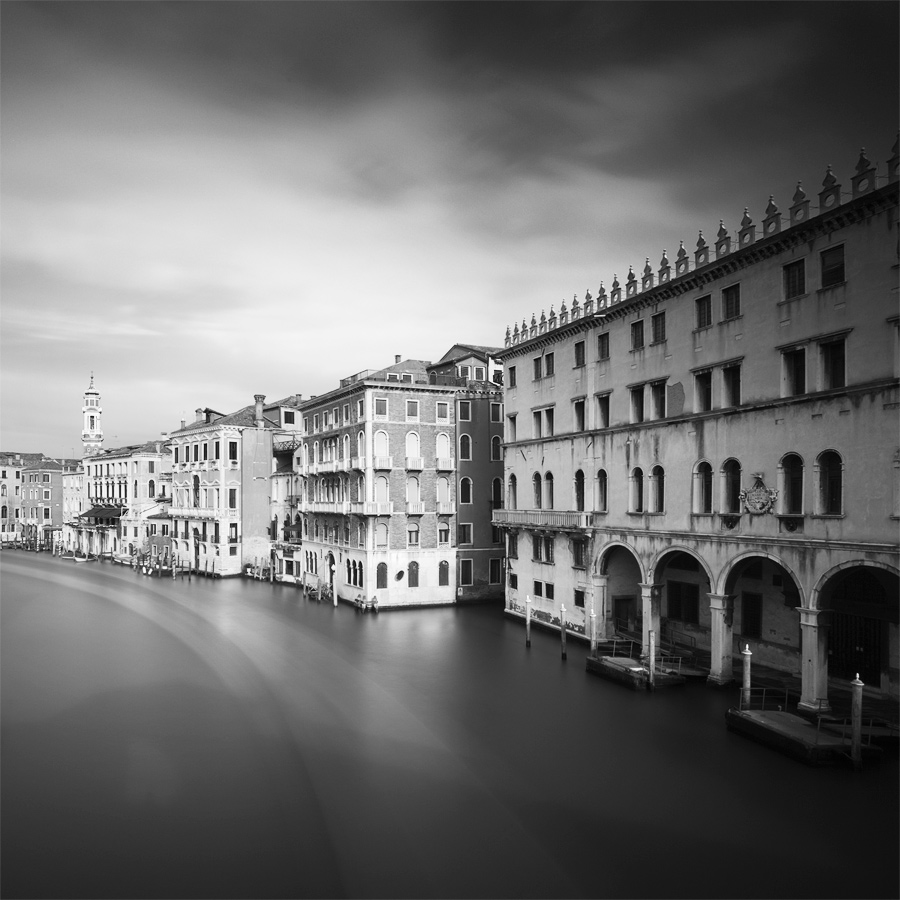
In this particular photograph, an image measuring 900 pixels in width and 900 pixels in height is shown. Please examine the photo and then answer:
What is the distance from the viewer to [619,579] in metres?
30.8

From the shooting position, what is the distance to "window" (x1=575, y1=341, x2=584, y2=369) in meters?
31.4

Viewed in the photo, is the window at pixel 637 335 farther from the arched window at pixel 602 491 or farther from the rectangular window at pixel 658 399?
the arched window at pixel 602 491

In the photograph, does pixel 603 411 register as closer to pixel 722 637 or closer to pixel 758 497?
pixel 758 497

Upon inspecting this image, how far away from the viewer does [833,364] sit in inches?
794

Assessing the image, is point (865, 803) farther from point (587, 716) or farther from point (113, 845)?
point (113, 845)

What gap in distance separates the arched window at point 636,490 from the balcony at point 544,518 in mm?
2693

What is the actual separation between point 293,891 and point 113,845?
158 inches

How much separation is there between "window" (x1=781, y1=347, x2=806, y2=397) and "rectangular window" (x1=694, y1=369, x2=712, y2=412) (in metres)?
3.39

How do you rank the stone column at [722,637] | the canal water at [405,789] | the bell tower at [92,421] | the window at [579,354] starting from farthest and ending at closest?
the bell tower at [92,421], the window at [579,354], the stone column at [722,637], the canal water at [405,789]

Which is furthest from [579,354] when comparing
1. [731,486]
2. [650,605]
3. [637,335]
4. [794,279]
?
[794,279]

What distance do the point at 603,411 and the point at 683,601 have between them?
835 centimetres

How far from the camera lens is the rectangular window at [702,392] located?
24.8 metres

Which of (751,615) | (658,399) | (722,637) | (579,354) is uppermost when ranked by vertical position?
(579,354)

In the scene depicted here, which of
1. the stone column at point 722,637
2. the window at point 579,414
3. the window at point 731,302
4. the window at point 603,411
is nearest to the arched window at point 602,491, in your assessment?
the window at point 603,411
